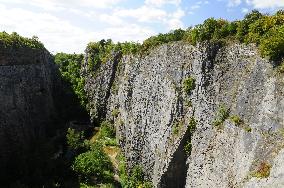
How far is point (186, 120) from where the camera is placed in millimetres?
30875

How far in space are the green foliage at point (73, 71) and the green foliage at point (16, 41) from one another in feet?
34.8

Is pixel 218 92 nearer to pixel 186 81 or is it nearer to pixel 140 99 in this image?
pixel 186 81

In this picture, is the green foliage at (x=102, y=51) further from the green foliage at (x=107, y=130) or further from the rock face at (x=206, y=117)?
the green foliage at (x=107, y=130)

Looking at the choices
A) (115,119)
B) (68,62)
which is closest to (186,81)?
(115,119)

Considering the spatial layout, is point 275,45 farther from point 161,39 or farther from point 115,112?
point 115,112

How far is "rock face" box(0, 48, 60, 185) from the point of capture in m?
38.8

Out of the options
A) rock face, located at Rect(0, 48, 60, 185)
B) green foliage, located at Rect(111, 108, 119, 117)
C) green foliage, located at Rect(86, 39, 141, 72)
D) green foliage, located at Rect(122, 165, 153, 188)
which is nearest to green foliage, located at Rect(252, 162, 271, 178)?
green foliage, located at Rect(122, 165, 153, 188)

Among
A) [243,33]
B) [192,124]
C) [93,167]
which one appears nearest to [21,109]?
[93,167]

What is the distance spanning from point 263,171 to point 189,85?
11.9 meters

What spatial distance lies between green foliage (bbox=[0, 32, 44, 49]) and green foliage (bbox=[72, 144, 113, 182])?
43.9ft

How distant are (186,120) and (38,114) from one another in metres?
23.7

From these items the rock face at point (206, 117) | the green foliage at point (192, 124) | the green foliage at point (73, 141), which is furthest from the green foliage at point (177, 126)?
the green foliage at point (73, 141)

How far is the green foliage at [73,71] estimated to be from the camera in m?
59.2

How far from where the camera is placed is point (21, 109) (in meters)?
42.7
